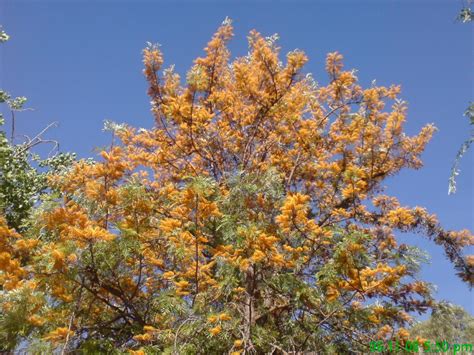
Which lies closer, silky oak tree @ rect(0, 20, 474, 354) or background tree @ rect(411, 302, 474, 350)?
silky oak tree @ rect(0, 20, 474, 354)

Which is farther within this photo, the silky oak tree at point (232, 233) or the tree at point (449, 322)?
the tree at point (449, 322)

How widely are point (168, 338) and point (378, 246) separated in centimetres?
305

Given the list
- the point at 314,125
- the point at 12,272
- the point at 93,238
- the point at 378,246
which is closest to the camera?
the point at 93,238

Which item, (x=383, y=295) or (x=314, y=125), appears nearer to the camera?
(x=383, y=295)

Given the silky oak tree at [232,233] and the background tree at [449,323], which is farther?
the background tree at [449,323]

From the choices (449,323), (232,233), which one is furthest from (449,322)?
(232,233)

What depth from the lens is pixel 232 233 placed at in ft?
16.4

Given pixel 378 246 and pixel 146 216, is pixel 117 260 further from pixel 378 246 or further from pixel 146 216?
pixel 378 246

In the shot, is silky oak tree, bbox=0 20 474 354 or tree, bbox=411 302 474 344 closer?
silky oak tree, bbox=0 20 474 354

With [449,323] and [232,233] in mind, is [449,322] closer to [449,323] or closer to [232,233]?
[449,323]

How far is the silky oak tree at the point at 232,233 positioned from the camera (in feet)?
15.4

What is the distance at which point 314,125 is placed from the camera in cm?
689

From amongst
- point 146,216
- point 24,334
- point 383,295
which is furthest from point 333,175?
point 24,334

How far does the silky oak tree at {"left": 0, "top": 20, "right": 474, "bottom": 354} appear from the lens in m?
4.71
